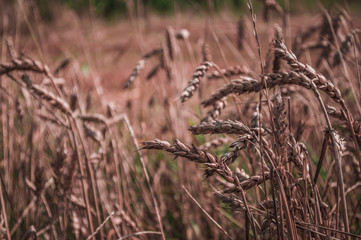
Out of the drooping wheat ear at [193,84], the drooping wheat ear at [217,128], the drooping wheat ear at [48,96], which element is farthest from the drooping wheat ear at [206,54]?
the drooping wheat ear at [217,128]

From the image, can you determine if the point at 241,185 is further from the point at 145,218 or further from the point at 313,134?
the point at 313,134

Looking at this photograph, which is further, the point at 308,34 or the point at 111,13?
the point at 111,13

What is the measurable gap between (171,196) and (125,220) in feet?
2.57

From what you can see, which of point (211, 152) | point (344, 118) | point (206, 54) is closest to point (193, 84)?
point (344, 118)

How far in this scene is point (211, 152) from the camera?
5.03ft

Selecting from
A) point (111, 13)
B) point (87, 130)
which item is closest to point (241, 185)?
point (87, 130)

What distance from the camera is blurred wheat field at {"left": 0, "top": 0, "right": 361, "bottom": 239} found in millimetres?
641

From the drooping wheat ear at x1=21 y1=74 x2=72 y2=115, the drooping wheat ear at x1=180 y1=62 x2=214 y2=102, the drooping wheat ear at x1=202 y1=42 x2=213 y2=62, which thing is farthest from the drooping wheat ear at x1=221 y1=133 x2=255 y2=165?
the drooping wheat ear at x1=202 y1=42 x2=213 y2=62

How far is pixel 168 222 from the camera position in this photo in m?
1.64

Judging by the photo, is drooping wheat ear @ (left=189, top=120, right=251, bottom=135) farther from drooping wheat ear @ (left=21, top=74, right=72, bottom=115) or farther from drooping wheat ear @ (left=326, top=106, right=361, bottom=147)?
drooping wheat ear @ (left=21, top=74, right=72, bottom=115)

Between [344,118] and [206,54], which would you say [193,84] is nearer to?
[344,118]

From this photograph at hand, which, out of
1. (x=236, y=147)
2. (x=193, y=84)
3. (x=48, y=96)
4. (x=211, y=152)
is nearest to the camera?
(x=236, y=147)

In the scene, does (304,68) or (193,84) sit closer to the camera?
(304,68)

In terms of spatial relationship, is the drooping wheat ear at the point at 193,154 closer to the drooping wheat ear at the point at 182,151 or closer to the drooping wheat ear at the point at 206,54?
the drooping wheat ear at the point at 182,151
